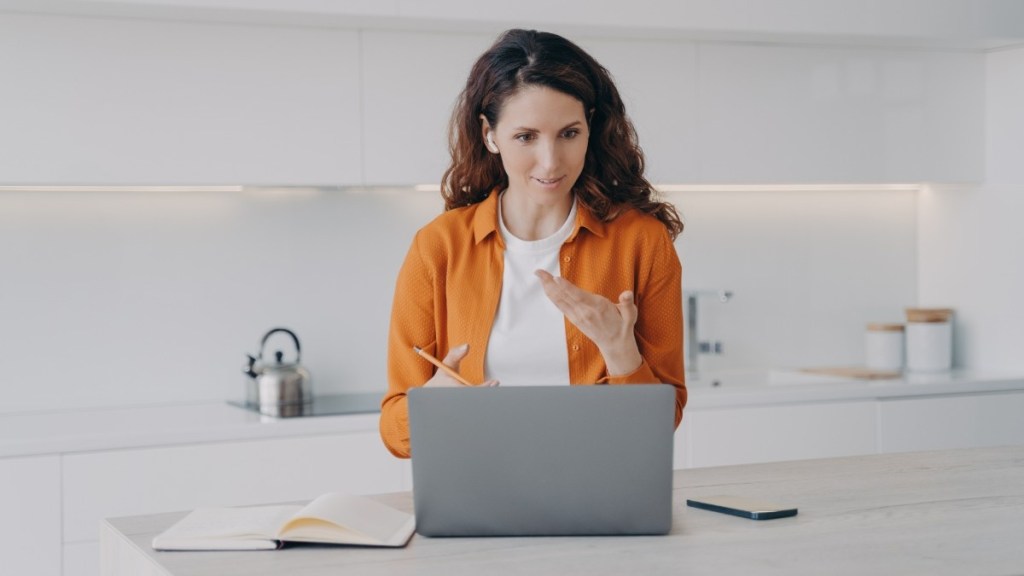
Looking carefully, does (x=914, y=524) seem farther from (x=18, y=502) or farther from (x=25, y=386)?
(x=25, y=386)

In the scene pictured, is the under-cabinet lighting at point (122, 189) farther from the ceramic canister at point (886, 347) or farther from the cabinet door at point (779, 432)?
the ceramic canister at point (886, 347)

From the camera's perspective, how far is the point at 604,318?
1.84 metres

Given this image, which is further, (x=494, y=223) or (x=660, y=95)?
(x=660, y=95)

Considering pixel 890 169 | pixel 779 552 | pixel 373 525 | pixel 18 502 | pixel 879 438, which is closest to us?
pixel 779 552

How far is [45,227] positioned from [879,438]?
2588 millimetres

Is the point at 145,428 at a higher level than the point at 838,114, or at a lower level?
lower

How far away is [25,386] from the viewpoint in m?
3.43

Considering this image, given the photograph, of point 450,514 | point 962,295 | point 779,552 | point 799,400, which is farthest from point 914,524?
point 962,295

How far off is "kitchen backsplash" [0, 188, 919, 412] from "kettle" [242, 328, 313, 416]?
0.21m

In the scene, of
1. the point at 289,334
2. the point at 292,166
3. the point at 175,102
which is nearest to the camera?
the point at 175,102

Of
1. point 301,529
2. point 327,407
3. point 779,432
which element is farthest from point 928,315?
point 301,529

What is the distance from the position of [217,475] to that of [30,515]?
45cm

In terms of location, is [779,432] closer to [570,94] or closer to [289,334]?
[289,334]

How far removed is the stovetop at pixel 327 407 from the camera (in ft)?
10.8
